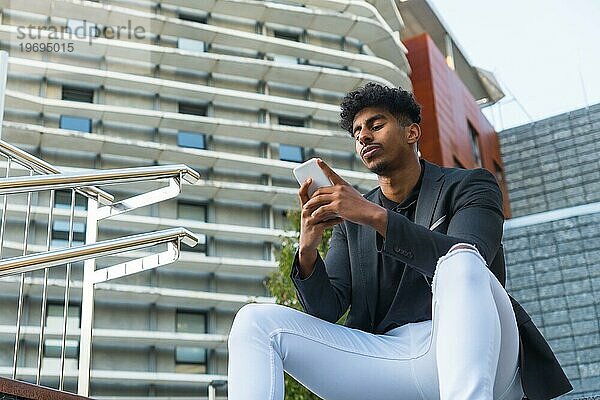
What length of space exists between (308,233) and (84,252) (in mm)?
1207

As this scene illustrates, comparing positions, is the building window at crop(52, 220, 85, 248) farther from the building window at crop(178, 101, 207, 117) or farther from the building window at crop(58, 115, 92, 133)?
the building window at crop(178, 101, 207, 117)

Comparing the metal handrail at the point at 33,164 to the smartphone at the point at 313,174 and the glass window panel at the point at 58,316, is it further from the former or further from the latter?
the glass window panel at the point at 58,316

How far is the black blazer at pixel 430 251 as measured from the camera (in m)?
1.58

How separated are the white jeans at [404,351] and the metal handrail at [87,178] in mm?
1169

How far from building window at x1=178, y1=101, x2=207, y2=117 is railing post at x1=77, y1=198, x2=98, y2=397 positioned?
56.1 feet

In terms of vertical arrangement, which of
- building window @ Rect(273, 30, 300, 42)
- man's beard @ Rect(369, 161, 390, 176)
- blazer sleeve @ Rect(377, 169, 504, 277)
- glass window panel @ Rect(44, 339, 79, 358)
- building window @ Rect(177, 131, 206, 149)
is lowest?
A: blazer sleeve @ Rect(377, 169, 504, 277)

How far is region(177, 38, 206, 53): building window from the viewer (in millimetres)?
20656

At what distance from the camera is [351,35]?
22359 millimetres

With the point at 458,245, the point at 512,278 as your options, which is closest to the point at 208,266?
the point at 512,278

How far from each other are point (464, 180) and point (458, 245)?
34 cm

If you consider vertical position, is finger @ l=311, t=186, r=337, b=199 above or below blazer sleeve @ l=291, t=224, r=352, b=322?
above

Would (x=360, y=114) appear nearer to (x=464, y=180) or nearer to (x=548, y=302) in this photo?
(x=464, y=180)

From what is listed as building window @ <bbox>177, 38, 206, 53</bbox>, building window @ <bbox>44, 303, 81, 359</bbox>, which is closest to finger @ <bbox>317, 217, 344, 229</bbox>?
building window @ <bbox>44, 303, 81, 359</bbox>

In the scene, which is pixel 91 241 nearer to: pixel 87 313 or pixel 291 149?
pixel 87 313
